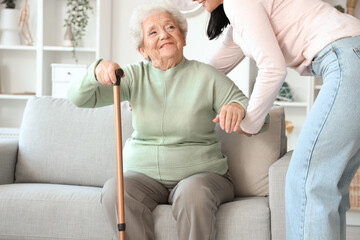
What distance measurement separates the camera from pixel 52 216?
227 centimetres

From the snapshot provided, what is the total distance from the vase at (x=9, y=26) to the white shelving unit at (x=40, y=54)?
92 mm

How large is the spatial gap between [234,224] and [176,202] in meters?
0.24

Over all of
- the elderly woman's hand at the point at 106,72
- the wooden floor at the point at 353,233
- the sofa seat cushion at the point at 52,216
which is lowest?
the wooden floor at the point at 353,233

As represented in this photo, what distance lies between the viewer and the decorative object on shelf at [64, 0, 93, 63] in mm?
4824

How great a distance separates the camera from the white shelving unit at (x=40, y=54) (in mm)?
4766

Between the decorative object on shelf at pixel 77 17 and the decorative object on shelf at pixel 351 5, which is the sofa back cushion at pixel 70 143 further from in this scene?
the decorative object on shelf at pixel 351 5

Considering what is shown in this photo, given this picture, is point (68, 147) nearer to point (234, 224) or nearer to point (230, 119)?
point (234, 224)

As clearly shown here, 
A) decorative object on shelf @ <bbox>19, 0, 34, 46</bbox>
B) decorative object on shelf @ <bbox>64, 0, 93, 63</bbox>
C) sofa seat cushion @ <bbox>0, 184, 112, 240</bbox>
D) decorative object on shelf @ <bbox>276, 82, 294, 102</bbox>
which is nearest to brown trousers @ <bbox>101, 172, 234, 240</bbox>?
sofa seat cushion @ <bbox>0, 184, 112, 240</bbox>

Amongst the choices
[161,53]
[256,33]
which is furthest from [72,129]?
[256,33]

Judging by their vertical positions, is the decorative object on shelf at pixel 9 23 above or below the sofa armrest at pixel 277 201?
above

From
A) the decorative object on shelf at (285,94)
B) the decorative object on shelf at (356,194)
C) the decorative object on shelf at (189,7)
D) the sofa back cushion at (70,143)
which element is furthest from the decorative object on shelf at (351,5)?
the sofa back cushion at (70,143)

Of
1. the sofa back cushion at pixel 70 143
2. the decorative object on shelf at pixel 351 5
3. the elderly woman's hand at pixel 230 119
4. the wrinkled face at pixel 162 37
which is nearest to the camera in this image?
the elderly woman's hand at pixel 230 119

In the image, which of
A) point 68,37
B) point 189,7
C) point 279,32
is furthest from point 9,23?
point 279,32

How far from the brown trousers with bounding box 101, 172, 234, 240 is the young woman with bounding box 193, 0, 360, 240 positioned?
0.36 metres
